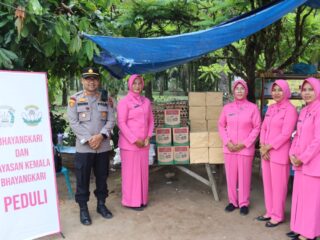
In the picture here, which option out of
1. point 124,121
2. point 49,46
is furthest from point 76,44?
point 124,121

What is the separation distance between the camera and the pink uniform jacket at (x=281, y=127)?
11.7 feet

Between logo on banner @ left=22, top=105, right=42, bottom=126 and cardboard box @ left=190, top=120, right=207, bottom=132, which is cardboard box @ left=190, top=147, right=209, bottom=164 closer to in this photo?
cardboard box @ left=190, top=120, right=207, bottom=132

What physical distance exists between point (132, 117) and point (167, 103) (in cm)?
80

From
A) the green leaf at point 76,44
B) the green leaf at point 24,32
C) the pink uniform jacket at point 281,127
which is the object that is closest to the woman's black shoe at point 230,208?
the pink uniform jacket at point 281,127

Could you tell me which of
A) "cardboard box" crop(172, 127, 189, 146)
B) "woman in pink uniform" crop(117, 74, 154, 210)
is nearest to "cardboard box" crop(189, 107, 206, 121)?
"cardboard box" crop(172, 127, 189, 146)

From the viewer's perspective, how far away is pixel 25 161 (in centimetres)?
324

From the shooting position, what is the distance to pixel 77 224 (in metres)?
3.87

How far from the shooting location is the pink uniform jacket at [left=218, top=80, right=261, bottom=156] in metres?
4.03

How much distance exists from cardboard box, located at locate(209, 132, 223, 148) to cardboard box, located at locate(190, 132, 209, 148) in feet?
0.16

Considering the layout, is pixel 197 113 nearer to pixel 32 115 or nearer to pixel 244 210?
pixel 244 210

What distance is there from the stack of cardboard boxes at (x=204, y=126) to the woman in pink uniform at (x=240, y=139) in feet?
1.04

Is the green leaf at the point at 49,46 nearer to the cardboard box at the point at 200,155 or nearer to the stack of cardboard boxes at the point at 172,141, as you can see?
the stack of cardboard boxes at the point at 172,141

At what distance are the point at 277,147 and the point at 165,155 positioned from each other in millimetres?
1502

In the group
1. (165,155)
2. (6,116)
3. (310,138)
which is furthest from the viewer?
(165,155)
